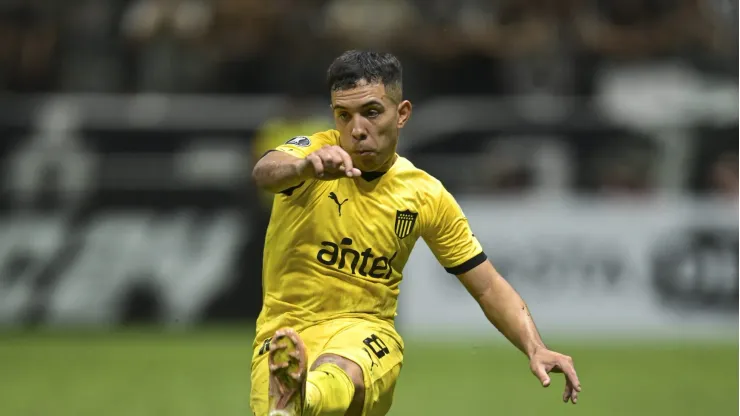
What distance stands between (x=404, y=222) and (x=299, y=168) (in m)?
1.15

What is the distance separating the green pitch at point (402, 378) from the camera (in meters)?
10.1

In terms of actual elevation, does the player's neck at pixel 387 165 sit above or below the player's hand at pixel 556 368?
above

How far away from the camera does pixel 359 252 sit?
6285 millimetres

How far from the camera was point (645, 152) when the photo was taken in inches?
671

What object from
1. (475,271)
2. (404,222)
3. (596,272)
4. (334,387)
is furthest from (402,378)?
(334,387)

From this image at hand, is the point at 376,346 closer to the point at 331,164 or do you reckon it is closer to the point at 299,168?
the point at 299,168

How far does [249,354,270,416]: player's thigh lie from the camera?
19.2ft

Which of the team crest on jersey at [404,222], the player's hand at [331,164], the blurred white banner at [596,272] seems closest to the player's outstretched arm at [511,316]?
the team crest on jersey at [404,222]

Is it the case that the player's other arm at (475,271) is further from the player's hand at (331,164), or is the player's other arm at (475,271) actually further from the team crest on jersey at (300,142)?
the player's hand at (331,164)

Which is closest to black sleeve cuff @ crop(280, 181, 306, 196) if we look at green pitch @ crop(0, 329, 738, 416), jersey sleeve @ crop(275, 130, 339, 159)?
jersey sleeve @ crop(275, 130, 339, 159)

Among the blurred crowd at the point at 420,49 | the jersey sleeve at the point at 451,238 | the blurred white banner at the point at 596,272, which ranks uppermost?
the jersey sleeve at the point at 451,238

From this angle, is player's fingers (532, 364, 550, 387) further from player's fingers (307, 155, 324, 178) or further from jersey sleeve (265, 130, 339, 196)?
player's fingers (307, 155, 324, 178)

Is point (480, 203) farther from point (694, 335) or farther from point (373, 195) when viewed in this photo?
point (373, 195)

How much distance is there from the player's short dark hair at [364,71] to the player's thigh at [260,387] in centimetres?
137
